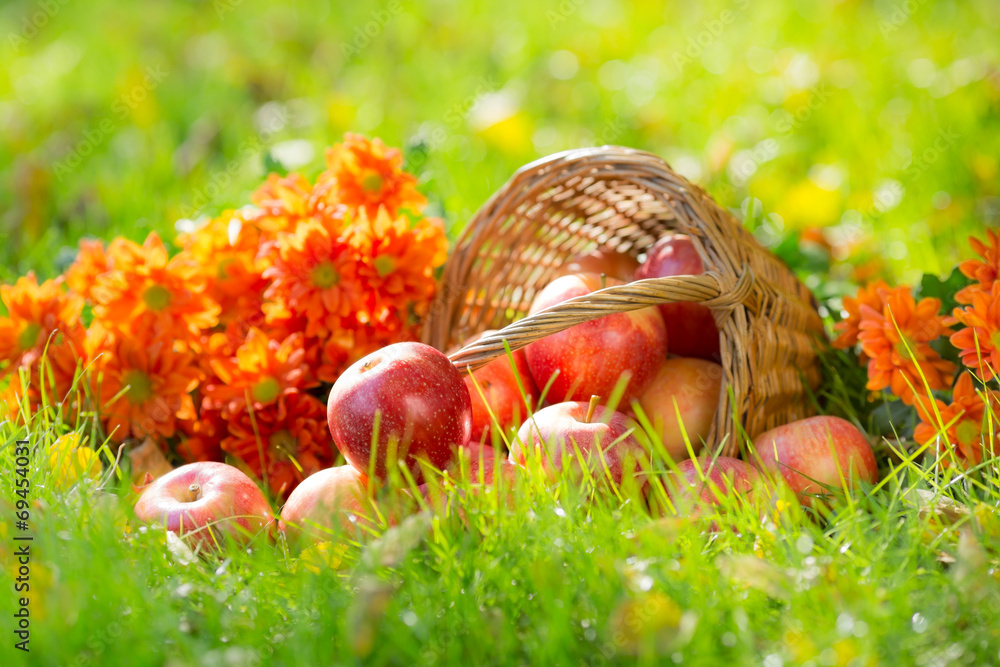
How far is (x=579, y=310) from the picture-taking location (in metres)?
1.36

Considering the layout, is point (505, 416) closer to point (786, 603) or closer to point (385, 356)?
point (385, 356)

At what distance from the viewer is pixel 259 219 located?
5.83 ft

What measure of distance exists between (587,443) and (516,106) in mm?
2304

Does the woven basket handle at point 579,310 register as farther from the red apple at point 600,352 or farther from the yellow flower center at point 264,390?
the yellow flower center at point 264,390

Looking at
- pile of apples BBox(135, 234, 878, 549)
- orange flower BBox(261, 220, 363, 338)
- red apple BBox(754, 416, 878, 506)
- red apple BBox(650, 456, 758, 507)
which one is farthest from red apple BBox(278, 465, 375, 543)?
red apple BBox(754, 416, 878, 506)

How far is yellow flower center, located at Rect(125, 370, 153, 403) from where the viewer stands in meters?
1.66

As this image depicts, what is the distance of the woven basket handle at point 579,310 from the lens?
1357 mm

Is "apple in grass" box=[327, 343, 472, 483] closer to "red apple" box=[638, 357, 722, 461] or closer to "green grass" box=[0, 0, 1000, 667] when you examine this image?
"green grass" box=[0, 0, 1000, 667]

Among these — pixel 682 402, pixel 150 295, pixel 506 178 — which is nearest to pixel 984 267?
pixel 682 402

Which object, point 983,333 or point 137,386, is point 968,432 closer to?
point 983,333

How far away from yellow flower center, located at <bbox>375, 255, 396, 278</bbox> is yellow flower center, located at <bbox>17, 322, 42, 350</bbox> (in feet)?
2.28

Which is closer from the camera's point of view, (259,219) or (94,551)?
(94,551)

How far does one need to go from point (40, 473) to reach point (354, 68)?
3.06 m

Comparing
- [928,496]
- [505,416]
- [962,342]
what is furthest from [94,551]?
[962,342]
